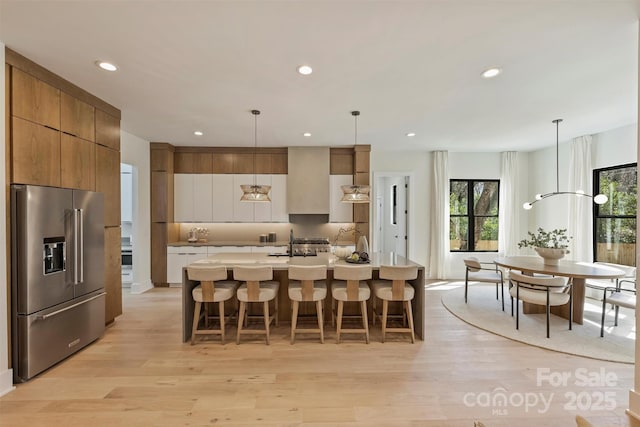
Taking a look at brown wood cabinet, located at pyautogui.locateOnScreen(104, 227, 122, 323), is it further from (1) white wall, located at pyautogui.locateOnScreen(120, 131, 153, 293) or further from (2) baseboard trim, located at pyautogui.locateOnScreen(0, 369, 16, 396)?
(1) white wall, located at pyautogui.locateOnScreen(120, 131, 153, 293)

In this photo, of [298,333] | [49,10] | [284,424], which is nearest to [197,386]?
[284,424]

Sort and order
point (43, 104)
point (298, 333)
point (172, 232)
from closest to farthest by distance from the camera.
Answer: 1. point (43, 104)
2. point (298, 333)
3. point (172, 232)

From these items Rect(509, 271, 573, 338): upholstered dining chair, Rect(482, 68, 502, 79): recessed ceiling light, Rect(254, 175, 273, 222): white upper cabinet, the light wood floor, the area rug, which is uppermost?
Rect(482, 68, 502, 79): recessed ceiling light

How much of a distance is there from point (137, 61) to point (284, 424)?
10.5 ft

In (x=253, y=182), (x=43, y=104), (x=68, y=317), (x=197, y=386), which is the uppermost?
(x=43, y=104)

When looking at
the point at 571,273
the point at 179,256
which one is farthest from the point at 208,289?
the point at 571,273

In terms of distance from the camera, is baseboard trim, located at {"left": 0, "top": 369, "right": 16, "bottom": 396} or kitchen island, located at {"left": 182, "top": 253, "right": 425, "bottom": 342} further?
kitchen island, located at {"left": 182, "top": 253, "right": 425, "bottom": 342}

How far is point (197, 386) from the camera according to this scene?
8.12 feet

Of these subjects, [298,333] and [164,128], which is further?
[164,128]

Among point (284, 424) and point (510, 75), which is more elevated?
point (510, 75)

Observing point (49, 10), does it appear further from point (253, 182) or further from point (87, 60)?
point (253, 182)

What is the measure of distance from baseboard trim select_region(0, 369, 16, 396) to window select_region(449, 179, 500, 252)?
6904 millimetres

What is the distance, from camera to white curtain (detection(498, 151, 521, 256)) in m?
6.30

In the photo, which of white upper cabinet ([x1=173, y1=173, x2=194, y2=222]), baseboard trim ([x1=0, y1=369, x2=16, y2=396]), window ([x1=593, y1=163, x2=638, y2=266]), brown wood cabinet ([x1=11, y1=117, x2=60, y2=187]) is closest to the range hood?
white upper cabinet ([x1=173, y1=173, x2=194, y2=222])
